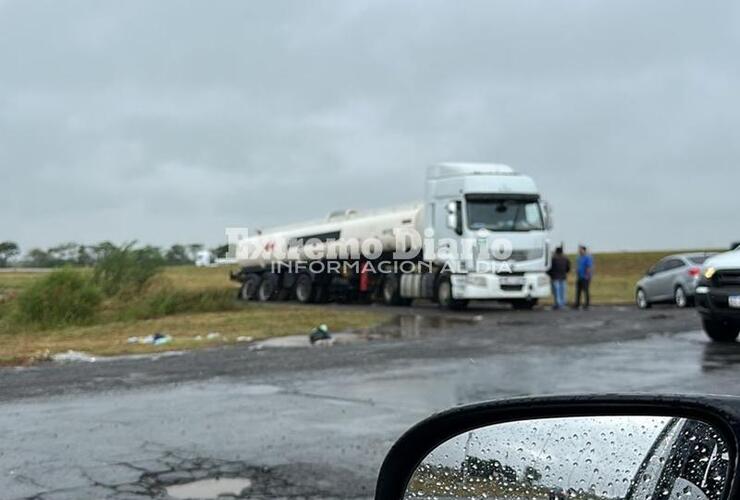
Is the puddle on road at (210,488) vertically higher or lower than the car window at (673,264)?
lower

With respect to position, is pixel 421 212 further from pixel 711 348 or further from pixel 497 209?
pixel 711 348

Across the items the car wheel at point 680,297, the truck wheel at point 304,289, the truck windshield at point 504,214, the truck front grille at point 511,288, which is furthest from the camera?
the truck wheel at point 304,289

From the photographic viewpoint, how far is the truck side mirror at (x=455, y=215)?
26469mm

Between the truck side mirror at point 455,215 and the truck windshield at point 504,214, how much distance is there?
27cm

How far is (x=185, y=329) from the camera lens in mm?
22375

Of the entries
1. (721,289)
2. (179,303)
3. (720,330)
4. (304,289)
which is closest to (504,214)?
(179,303)

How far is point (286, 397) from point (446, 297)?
58.5ft

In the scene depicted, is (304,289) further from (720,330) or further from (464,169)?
(720,330)

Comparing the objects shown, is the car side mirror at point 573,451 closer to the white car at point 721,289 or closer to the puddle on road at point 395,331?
the white car at point 721,289

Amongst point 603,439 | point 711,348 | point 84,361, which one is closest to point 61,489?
point 603,439

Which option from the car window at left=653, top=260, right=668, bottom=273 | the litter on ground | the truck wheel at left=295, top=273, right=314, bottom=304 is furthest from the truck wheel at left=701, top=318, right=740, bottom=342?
the truck wheel at left=295, top=273, right=314, bottom=304

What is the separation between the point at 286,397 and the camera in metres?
10.3

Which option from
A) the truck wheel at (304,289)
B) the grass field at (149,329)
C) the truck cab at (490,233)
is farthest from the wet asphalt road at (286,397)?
the truck wheel at (304,289)

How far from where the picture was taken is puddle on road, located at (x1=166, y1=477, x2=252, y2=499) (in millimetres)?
6102
